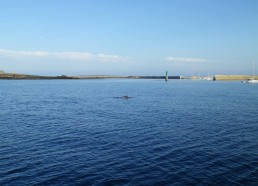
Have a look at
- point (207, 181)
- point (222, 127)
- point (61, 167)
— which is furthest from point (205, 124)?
point (61, 167)

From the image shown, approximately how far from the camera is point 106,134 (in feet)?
90.8

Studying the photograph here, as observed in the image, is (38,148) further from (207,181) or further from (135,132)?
(207,181)

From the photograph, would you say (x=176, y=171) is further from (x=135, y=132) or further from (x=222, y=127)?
(x=222, y=127)

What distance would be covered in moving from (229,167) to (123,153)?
775 cm

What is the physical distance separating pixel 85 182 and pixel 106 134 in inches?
475

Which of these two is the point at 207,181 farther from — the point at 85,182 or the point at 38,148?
the point at 38,148

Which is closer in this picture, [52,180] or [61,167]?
[52,180]

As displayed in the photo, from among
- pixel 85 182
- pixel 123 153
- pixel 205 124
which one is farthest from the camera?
pixel 205 124

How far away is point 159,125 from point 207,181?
1693 centimetres

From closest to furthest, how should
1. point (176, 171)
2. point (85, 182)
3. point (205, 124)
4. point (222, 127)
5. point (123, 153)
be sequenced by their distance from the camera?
point (85, 182)
point (176, 171)
point (123, 153)
point (222, 127)
point (205, 124)

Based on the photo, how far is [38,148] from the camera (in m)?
22.4

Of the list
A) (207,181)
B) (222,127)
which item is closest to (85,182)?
(207,181)

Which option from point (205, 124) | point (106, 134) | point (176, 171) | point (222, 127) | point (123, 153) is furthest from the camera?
point (205, 124)

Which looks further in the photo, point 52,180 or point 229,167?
point 229,167
